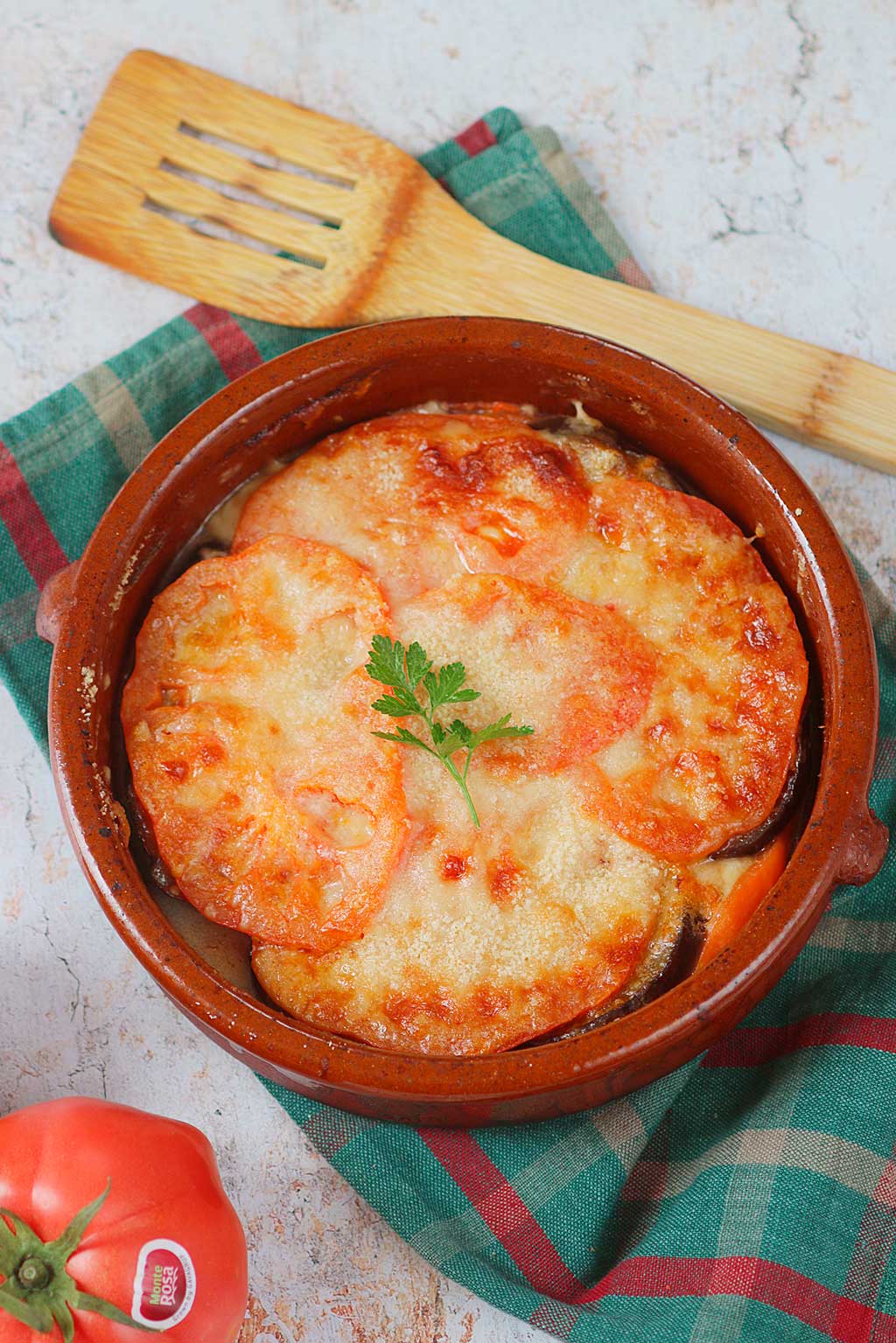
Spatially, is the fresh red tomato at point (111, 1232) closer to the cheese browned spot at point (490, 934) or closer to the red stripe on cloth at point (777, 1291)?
the cheese browned spot at point (490, 934)

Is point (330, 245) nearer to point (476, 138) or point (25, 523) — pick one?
point (476, 138)

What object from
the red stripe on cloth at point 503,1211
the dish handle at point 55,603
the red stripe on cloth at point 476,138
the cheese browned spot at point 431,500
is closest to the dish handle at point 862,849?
the cheese browned spot at point 431,500

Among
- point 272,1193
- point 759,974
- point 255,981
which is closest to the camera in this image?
point 759,974

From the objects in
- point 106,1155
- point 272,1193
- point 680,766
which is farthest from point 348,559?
point 272,1193

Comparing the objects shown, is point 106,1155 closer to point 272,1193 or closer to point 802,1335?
point 272,1193

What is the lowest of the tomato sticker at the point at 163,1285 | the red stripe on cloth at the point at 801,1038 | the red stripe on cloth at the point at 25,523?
the red stripe on cloth at the point at 801,1038

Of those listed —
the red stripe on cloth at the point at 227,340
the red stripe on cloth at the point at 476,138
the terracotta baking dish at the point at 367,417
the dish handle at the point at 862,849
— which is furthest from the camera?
the red stripe on cloth at the point at 476,138

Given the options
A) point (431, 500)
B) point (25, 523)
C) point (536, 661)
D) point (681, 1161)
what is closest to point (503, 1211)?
point (681, 1161)
